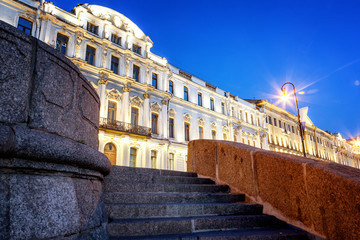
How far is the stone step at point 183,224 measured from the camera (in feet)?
9.32

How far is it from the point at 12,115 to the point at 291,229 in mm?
3765

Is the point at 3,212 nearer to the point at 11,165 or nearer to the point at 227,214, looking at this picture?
the point at 11,165

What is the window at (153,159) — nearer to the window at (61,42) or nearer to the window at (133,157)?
the window at (133,157)

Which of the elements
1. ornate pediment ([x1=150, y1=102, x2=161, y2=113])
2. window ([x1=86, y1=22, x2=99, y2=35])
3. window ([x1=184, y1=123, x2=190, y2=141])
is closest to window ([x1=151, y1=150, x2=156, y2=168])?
ornate pediment ([x1=150, y1=102, x2=161, y2=113])

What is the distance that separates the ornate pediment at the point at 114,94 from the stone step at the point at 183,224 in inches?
716

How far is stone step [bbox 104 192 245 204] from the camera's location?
344 cm

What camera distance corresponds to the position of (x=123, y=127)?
1959 centimetres

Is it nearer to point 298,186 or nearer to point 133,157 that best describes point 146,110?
point 133,157

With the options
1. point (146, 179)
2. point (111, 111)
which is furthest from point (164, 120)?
point (146, 179)

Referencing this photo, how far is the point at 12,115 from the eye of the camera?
1996 mm

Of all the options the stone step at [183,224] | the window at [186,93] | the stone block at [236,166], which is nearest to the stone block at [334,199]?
the stone step at [183,224]

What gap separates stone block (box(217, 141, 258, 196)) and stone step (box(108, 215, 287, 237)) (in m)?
0.87

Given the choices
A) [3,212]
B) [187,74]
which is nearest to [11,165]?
[3,212]

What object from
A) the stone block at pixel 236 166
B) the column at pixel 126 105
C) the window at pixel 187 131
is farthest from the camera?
the window at pixel 187 131
